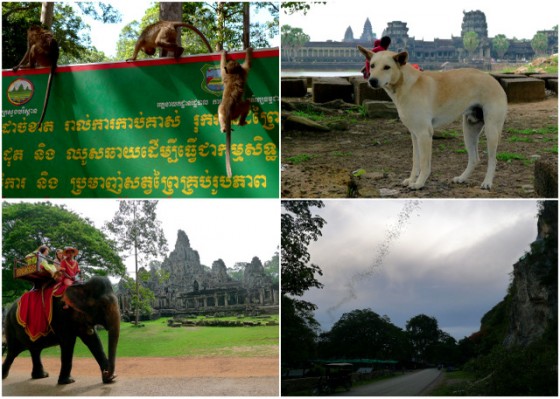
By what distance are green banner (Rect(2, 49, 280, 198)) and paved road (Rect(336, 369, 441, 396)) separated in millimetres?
1896

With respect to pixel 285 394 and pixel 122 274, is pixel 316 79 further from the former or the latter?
pixel 285 394

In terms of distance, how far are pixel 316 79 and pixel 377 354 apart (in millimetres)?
3800

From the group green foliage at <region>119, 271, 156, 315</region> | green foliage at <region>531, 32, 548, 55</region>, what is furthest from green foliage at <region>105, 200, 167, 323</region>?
green foliage at <region>531, 32, 548, 55</region>

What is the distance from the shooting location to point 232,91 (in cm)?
566

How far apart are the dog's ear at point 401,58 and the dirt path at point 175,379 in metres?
2.76

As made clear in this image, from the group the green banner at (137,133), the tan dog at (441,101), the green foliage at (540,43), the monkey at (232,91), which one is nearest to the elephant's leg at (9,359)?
the green banner at (137,133)

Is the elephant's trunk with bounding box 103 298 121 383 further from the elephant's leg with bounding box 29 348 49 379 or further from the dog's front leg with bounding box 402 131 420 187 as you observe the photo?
the dog's front leg with bounding box 402 131 420 187

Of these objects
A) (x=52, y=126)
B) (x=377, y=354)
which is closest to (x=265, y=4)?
(x=52, y=126)

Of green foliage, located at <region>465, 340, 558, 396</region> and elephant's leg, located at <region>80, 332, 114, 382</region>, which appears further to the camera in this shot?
elephant's leg, located at <region>80, 332, 114, 382</region>

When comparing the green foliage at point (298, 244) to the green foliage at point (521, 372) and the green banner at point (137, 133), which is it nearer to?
the green banner at point (137, 133)

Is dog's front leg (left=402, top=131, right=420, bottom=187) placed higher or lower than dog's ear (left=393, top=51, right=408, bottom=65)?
lower

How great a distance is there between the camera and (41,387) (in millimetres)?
5918

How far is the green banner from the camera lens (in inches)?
231

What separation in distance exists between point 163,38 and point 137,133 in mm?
915
